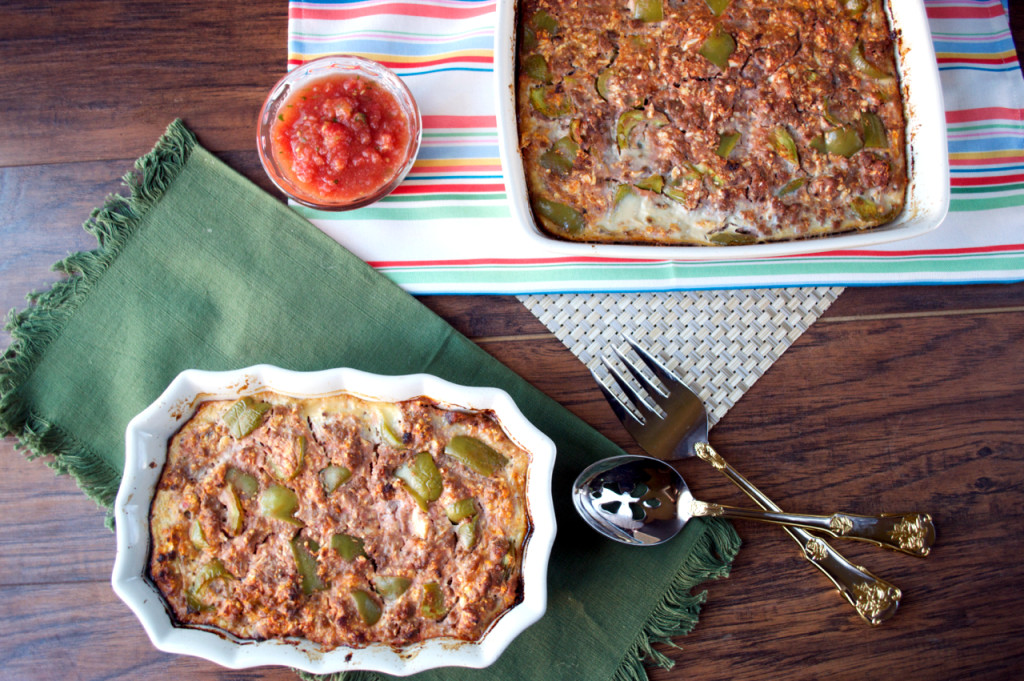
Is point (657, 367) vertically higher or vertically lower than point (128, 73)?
lower

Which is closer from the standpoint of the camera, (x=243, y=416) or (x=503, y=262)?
(x=243, y=416)

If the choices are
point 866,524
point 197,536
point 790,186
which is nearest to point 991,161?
point 790,186

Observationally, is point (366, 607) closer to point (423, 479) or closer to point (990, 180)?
point (423, 479)

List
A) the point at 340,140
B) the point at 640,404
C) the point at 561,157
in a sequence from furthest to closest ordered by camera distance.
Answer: the point at 640,404 → the point at 340,140 → the point at 561,157

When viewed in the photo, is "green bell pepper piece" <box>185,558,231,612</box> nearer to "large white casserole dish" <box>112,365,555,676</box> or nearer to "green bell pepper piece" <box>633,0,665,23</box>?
"large white casserole dish" <box>112,365,555,676</box>

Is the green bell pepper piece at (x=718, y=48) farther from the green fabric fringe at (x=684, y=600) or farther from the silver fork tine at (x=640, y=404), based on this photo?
the green fabric fringe at (x=684, y=600)

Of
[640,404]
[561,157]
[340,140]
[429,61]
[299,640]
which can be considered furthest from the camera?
[429,61]

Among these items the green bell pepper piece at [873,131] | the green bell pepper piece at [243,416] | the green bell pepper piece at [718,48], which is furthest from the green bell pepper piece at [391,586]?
the green bell pepper piece at [873,131]
